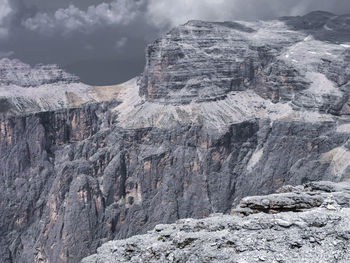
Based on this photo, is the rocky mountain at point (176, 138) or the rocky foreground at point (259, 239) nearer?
the rocky foreground at point (259, 239)

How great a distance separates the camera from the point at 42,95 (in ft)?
560

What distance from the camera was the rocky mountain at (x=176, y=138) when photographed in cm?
12219

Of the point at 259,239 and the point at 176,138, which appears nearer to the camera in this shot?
the point at 259,239

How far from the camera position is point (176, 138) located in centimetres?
13412

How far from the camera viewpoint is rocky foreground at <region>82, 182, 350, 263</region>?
2531 cm

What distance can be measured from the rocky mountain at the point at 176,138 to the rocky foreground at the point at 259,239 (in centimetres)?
8362

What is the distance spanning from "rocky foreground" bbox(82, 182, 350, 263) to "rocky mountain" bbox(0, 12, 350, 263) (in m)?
83.6

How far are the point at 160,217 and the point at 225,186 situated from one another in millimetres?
22594

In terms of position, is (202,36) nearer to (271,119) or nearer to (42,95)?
(271,119)

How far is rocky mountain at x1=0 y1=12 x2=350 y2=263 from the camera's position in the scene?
122188mm

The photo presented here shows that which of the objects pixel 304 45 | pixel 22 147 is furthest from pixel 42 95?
pixel 304 45

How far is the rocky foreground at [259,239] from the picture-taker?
997 inches

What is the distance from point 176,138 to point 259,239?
354ft

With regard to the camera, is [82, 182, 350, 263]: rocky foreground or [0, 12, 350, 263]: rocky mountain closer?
[82, 182, 350, 263]: rocky foreground
